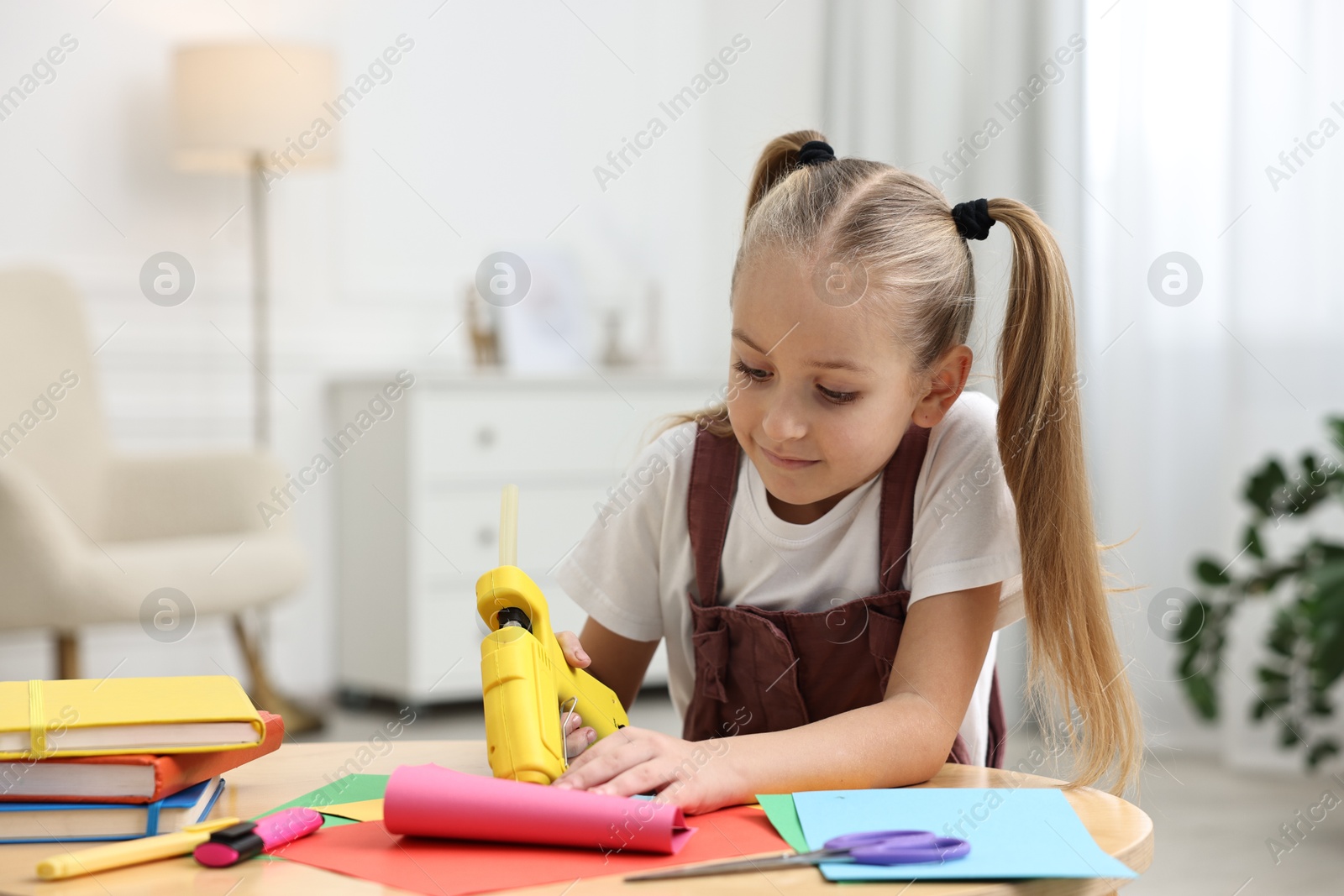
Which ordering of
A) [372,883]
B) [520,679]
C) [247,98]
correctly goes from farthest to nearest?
[247,98] → [520,679] → [372,883]

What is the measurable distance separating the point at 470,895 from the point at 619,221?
127 inches

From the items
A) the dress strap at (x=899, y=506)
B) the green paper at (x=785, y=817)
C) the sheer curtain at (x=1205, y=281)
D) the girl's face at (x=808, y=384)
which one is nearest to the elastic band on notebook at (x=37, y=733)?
the green paper at (x=785, y=817)

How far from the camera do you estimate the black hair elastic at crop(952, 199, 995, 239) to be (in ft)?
3.37

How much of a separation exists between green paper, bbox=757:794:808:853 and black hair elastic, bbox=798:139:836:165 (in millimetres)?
536

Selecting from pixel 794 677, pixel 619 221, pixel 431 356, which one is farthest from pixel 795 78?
pixel 794 677

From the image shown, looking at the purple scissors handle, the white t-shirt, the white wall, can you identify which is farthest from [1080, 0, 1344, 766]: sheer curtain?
the purple scissors handle

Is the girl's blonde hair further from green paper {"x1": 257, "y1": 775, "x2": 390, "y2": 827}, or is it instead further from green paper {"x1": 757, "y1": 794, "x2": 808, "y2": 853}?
green paper {"x1": 257, "y1": 775, "x2": 390, "y2": 827}

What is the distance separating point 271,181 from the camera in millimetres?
3234

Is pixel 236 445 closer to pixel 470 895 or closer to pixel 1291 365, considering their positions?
pixel 1291 365

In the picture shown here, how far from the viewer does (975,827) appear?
2.35ft

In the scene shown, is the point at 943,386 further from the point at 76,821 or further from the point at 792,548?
the point at 76,821

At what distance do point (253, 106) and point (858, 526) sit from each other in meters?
2.22

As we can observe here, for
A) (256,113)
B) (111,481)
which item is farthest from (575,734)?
(256,113)

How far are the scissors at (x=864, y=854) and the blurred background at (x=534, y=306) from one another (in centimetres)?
142
